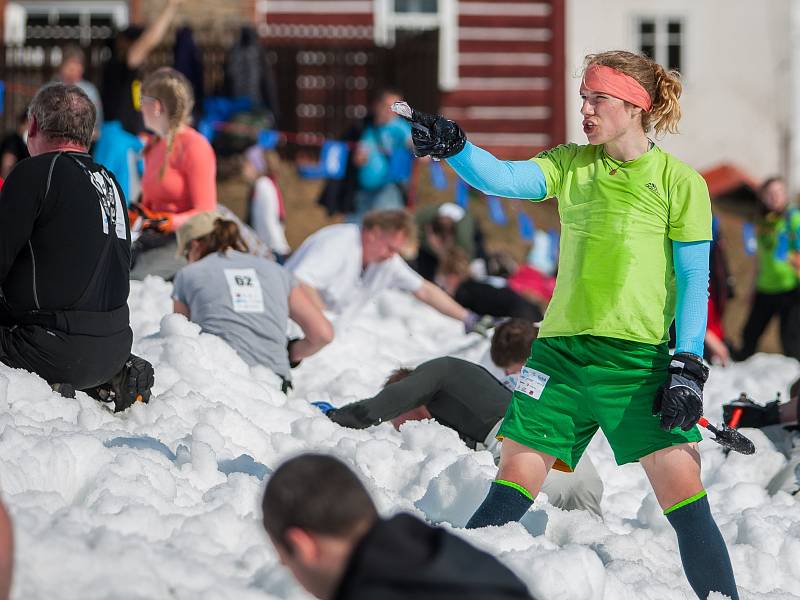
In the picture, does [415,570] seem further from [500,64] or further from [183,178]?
[500,64]

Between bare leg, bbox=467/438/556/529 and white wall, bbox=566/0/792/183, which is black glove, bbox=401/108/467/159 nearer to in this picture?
bare leg, bbox=467/438/556/529

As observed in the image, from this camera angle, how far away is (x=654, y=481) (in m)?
4.10

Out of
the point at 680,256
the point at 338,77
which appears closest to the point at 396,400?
the point at 680,256

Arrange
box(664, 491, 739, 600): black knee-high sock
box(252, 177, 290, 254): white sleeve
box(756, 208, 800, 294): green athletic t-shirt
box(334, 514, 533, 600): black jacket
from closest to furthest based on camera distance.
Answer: box(334, 514, 533, 600): black jacket → box(664, 491, 739, 600): black knee-high sock → box(252, 177, 290, 254): white sleeve → box(756, 208, 800, 294): green athletic t-shirt

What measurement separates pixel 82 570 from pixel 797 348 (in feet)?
27.2

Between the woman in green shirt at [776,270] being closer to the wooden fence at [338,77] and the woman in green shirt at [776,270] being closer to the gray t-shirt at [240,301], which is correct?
the gray t-shirt at [240,301]

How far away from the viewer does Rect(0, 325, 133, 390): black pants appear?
5.02 metres

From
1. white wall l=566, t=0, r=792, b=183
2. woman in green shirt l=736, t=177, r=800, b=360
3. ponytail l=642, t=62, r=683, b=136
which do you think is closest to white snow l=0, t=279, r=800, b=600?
ponytail l=642, t=62, r=683, b=136

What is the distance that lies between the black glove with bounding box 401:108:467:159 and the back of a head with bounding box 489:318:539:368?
216 cm

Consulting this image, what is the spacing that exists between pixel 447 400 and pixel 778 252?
5.96 meters

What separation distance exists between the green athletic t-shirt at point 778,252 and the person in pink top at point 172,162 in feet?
18.1

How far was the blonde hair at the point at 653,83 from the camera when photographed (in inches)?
166

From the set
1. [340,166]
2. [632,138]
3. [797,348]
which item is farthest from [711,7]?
[632,138]

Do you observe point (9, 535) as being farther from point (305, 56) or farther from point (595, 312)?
point (305, 56)
